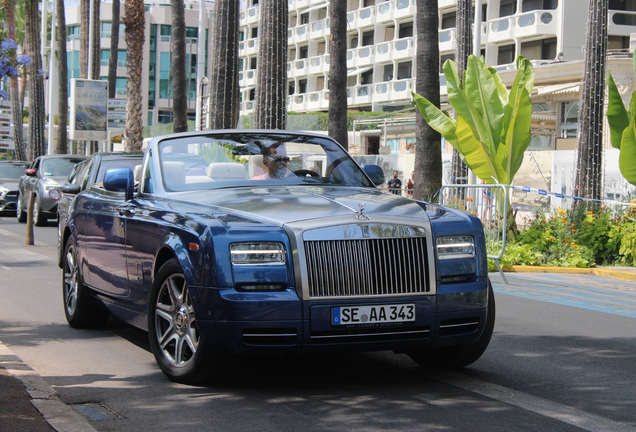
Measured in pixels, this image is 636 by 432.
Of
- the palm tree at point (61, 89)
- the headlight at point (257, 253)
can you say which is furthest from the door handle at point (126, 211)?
the palm tree at point (61, 89)

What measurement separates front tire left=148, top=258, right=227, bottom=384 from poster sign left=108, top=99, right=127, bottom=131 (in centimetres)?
3345

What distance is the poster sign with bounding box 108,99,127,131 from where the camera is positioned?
1490 inches

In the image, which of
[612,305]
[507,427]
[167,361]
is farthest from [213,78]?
[507,427]

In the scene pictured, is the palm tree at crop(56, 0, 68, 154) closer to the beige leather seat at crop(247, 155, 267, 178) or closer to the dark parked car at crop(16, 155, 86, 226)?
the dark parked car at crop(16, 155, 86, 226)

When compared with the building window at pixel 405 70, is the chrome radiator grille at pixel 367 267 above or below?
below

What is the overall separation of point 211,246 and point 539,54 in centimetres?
4323

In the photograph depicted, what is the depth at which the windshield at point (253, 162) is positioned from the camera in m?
6.43

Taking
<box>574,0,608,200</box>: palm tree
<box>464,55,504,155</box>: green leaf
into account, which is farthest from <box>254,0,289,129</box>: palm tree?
<box>574,0,608,200</box>: palm tree

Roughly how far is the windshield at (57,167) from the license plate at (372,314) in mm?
19190

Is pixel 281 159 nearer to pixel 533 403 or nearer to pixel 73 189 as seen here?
pixel 533 403

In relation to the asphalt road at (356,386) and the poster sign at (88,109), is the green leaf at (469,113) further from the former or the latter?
the poster sign at (88,109)

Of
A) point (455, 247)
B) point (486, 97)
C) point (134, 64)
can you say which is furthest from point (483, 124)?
point (134, 64)

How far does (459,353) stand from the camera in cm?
589

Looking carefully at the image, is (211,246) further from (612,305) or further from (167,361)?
(612,305)
